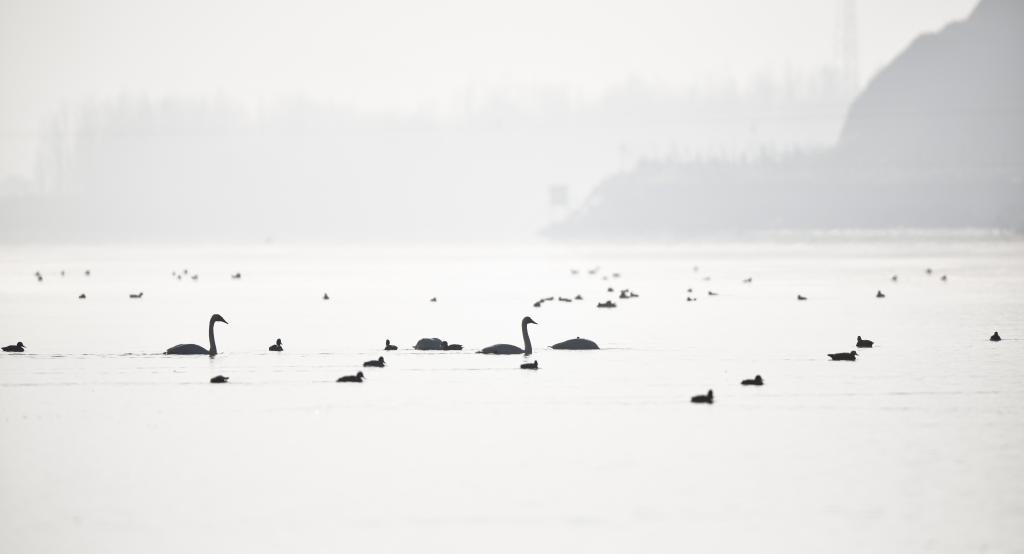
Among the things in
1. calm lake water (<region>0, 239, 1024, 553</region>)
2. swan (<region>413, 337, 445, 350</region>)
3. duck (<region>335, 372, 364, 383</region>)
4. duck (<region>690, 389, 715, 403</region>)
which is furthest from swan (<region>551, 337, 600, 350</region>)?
duck (<region>690, 389, 715, 403</region>)

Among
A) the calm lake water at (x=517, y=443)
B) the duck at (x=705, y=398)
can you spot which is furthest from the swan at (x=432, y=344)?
the duck at (x=705, y=398)

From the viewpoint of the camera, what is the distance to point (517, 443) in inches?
1146

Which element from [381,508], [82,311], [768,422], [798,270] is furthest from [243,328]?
[798,270]

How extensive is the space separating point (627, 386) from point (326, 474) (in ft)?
41.9

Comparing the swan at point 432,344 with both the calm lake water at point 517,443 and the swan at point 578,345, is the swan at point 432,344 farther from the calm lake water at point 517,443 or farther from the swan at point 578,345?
the swan at point 578,345

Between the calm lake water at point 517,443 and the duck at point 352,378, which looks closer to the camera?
the calm lake water at point 517,443

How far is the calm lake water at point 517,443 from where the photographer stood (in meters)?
22.1

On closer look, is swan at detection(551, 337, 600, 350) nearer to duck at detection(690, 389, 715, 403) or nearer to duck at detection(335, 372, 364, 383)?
duck at detection(335, 372, 364, 383)

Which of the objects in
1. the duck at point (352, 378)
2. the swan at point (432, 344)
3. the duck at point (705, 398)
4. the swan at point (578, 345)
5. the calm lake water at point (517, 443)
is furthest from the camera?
the swan at point (578, 345)

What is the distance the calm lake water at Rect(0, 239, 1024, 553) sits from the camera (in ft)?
72.6

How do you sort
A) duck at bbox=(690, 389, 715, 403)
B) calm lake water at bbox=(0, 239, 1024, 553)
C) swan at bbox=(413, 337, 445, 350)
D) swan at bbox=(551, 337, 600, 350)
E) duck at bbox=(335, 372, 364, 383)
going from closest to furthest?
calm lake water at bbox=(0, 239, 1024, 553) < duck at bbox=(690, 389, 715, 403) < duck at bbox=(335, 372, 364, 383) < swan at bbox=(413, 337, 445, 350) < swan at bbox=(551, 337, 600, 350)

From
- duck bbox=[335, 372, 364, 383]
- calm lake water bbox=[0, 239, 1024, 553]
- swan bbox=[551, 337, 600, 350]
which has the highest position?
swan bbox=[551, 337, 600, 350]

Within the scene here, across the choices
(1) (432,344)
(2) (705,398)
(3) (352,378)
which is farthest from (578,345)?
(2) (705,398)

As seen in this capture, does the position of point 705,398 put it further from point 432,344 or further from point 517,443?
point 432,344
